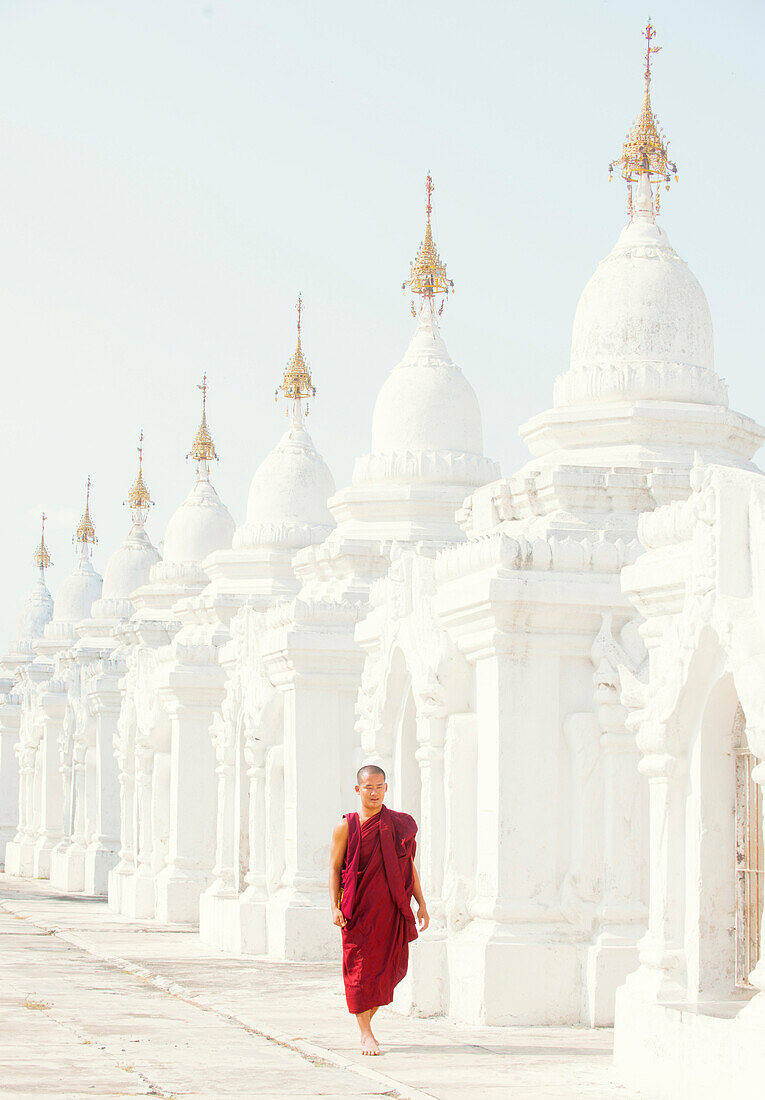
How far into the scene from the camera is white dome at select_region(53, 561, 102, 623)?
47.2m

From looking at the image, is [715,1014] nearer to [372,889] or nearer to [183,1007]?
[372,889]

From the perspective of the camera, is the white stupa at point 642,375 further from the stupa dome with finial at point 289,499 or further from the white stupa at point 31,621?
the white stupa at point 31,621

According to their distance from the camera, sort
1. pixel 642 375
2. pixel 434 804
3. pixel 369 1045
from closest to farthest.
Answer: pixel 369 1045 < pixel 434 804 < pixel 642 375

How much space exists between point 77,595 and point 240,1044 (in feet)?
117

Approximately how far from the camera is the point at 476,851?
14.2m

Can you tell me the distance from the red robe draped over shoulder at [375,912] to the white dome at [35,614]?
43.3m

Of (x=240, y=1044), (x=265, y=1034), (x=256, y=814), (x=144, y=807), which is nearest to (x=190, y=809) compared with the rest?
(x=144, y=807)

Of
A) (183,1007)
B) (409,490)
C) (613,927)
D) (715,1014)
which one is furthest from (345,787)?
(715,1014)

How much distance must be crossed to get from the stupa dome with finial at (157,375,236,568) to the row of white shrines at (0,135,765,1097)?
3748mm

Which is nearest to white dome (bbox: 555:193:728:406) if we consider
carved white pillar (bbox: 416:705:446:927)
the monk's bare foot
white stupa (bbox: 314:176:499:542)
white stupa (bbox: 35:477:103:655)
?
carved white pillar (bbox: 416:705:446:927)

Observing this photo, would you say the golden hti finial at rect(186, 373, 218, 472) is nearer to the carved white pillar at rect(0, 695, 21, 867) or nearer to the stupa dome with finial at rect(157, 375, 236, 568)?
the stupa dome with finial at rect(157, 375, 236, 568)

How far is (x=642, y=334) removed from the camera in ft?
50.4

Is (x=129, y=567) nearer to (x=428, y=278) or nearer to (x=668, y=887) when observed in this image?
(x=428, y=278)

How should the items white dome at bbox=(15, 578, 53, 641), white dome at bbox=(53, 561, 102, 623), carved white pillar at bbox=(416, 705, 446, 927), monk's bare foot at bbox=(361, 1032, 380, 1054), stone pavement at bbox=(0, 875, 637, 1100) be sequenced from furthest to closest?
white dome at bbox=(15, 578, 53, 641), white dome at bbox=(53, 561, 102, 623), carved white pillar at bbox=(416, 705, 446, 927), monk's bare foot at bbox=(361, 1032, 380, 1054), stone pavement at bbox=(0, 875, 637, 1100)
